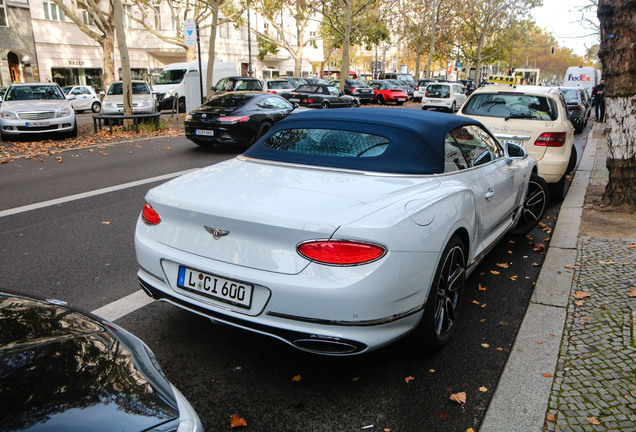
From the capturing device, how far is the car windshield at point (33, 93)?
15.2 metres

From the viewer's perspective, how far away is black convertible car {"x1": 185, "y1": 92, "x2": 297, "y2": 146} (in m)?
12.3

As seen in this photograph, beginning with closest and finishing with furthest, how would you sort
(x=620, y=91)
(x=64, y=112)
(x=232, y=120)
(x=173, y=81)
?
(x=620, y=91) < (x=232, y=120) < (x=64, y=112) < (x=173, y=81)

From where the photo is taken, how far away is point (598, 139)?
16.1m

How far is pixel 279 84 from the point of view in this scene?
2856 cm

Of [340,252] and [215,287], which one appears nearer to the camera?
[340,252]

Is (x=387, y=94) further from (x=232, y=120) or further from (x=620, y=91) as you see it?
(x=620, y=91)

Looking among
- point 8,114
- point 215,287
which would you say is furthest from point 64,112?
point 215,287

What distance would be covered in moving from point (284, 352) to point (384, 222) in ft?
4.07

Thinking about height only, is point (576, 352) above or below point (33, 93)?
below

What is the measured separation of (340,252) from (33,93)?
15.8 metres

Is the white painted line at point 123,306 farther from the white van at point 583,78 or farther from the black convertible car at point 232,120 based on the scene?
the white van at point 583,78

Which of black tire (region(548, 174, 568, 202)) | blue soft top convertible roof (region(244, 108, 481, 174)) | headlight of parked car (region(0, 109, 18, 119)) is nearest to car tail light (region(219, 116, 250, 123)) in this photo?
headlight of parked car (region(0, 109, 18, 119))

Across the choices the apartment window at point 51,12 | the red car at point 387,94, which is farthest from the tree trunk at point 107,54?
Result: the red car at point 387,94

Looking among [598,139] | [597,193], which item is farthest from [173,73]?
[597,193]
